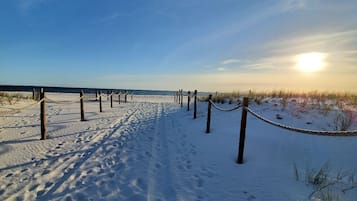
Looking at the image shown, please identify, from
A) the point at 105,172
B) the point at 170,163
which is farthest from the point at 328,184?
the point at 105,172

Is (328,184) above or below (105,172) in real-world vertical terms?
above

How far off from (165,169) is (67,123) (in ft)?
22.4

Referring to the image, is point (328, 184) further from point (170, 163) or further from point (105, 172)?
point (105, 172)

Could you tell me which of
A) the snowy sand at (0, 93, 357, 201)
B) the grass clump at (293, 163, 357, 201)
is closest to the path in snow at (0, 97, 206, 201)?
the snowy sand at (0, 93, 357, 201)

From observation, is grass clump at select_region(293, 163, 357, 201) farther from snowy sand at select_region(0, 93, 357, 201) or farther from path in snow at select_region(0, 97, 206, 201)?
path in snow at select_region(0, 97, 206, 201)

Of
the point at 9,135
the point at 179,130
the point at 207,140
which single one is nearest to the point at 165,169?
the point at 207,140

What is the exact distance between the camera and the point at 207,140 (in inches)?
287

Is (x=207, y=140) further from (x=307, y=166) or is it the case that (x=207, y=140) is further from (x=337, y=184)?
(x=337, y=184)

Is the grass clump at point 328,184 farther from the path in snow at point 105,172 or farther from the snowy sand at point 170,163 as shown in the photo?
the path in snow at point 105,172

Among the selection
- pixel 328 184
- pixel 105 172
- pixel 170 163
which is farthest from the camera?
pixel 170 163

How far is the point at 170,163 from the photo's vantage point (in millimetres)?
5199

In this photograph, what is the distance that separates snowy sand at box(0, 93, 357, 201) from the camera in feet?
12.3

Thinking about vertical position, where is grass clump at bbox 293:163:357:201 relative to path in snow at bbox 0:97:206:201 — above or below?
above

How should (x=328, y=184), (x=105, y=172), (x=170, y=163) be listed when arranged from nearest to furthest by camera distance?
(x=328, y=184)
(x=105, y=172)
(x=170, y=163)
